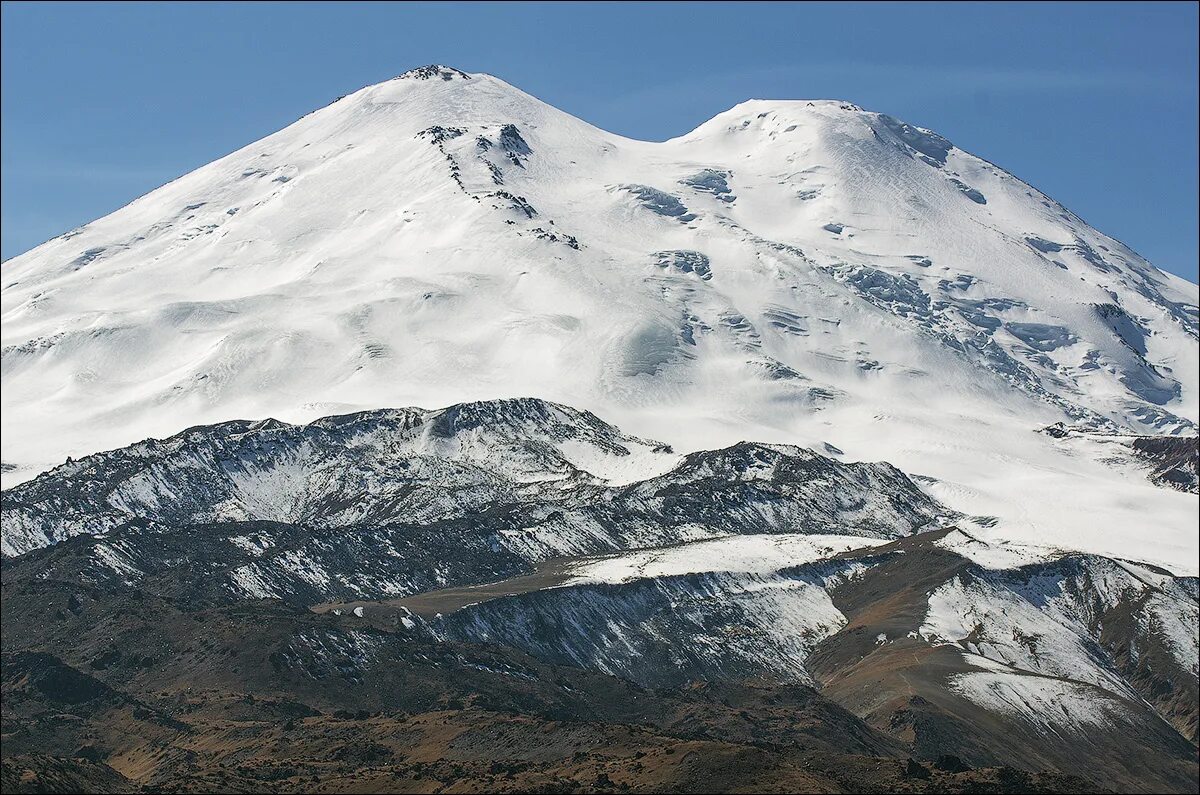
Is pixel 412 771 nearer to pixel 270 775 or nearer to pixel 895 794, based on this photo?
pixel 270 775

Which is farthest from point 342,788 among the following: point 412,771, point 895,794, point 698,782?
point 895,794

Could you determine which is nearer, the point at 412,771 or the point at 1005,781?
the point at 1005,781

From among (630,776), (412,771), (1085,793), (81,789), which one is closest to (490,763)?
(412,771)

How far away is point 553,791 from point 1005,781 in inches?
1551

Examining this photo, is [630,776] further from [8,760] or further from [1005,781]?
[8,760]

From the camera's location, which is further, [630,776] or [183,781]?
[183,781]

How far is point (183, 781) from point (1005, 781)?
76722 mm

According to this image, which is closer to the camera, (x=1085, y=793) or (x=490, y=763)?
(x=1085, y=793)

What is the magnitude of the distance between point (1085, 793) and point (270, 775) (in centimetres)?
7613

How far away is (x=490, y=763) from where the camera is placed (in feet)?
635

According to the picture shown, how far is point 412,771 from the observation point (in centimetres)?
19062

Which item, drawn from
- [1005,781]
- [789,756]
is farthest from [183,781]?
[1005,781]

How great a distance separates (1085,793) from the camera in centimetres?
18125

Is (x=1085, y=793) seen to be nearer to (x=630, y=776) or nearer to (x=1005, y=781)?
(x=1005, y=781)
